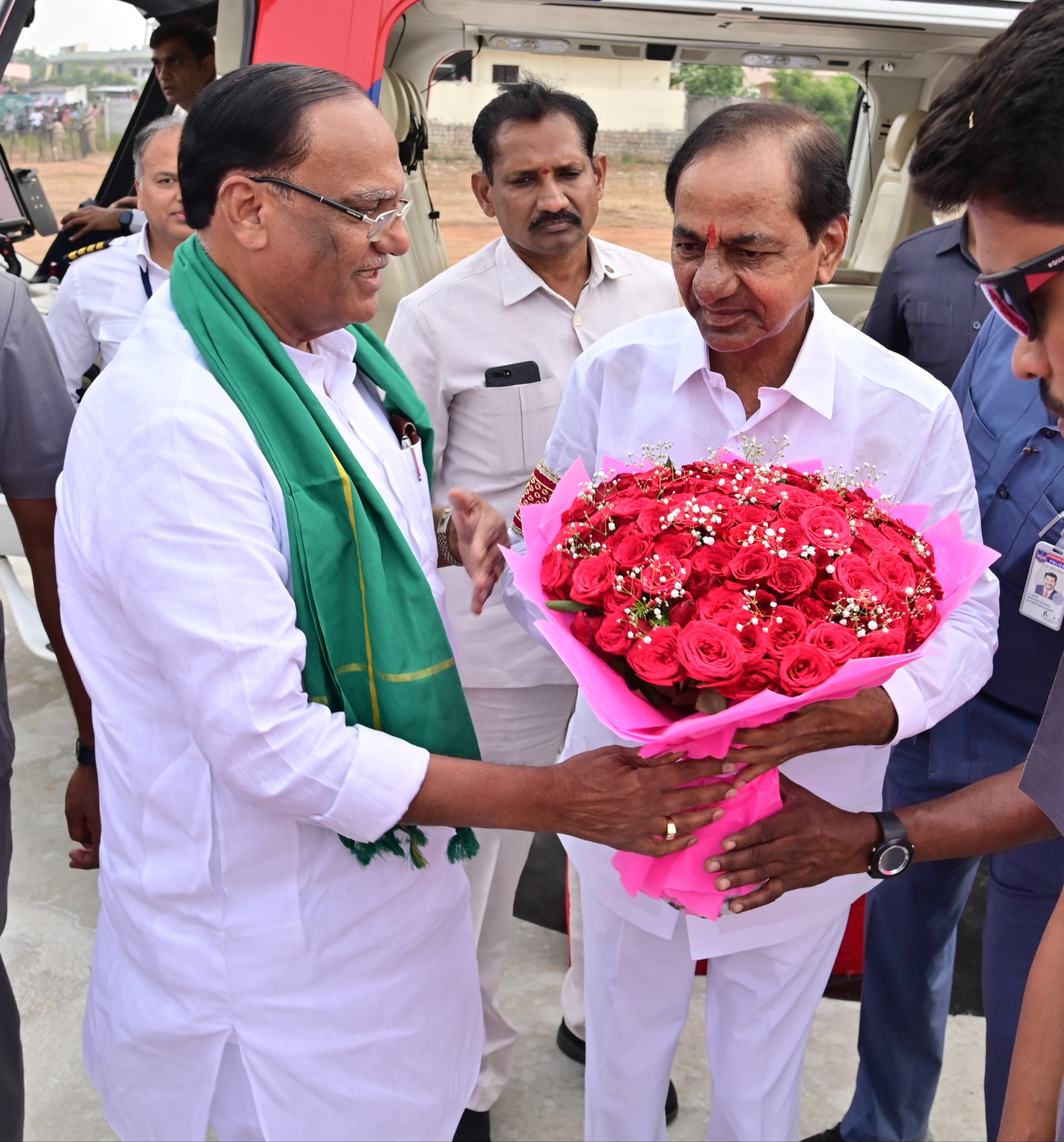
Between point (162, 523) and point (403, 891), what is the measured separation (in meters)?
0.74

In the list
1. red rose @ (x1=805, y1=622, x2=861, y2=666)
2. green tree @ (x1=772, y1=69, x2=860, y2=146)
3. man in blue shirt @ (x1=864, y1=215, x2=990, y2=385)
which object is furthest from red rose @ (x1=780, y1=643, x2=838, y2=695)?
green tree @ (x1=772, y1=69, x2=860, y2=146)

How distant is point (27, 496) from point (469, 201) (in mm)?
25255

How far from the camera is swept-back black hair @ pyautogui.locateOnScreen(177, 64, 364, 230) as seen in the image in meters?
1.56

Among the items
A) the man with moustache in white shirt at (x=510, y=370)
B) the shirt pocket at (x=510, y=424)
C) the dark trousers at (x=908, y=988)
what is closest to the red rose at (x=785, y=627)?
the dark trousers at (x=908, y=988)

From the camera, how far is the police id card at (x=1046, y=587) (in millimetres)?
2090

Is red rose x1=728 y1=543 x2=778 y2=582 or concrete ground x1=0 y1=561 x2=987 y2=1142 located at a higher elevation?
red rose x1=728 y1=543 x2=778 y2=582

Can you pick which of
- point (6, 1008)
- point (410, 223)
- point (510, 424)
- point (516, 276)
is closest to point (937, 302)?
point (516, 276)

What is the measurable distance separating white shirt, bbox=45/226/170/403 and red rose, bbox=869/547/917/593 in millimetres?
3236

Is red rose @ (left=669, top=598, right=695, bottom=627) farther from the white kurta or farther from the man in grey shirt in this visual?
the man in grey shirt

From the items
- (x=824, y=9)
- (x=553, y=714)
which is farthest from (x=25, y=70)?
(x=553, y=714)

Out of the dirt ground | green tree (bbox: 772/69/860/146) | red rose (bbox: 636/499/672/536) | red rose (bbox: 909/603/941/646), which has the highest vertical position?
red rose (bbox: 636/499/672/536)

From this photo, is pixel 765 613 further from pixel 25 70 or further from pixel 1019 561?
pixel 25 70

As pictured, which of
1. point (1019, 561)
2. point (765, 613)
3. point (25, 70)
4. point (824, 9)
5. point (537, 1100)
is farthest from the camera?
point (25, 70)

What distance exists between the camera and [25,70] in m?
25.7
